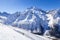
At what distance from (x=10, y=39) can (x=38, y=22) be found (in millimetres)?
58106

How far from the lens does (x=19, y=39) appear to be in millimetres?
3910

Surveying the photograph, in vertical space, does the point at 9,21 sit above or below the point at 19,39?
above

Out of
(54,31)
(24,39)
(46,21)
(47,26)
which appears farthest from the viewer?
(46,21)

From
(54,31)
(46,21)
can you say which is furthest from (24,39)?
(46,21)

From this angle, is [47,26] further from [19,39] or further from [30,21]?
[19,39]

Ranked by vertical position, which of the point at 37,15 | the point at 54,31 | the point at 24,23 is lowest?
the point at 54,31

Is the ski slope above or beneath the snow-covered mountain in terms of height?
beneath

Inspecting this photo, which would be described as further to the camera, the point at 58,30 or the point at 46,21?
the point at 46,21

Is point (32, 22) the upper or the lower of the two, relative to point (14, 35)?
upper

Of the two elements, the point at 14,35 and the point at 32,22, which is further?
the point at 32,22

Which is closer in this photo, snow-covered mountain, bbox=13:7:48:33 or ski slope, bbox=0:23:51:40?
ski slope, bbox=0:23:51:40

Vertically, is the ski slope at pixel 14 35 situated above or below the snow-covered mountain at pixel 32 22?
below

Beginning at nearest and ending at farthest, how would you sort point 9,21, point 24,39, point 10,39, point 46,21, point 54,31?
point 10,39, point 24,39, point 54,31, point 46,21, point 9,21

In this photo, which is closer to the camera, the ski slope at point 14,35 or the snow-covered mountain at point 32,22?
the ski slope at point 14,35
